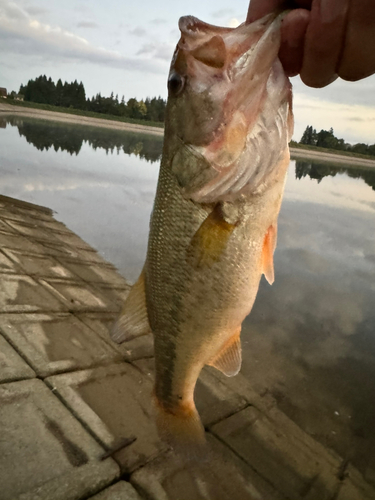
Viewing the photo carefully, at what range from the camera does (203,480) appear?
8.67 ft

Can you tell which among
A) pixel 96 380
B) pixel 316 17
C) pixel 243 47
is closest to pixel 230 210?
pixel 243 47

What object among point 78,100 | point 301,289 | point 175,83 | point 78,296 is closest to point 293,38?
point 175,83

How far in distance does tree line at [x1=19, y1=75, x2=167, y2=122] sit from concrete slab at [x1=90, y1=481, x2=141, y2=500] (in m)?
85.0

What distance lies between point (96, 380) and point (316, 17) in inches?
120

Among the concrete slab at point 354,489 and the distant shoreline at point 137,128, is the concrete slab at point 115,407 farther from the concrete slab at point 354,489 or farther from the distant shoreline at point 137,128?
the distant shoreline at point 137,128

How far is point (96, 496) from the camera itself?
7.18 ft

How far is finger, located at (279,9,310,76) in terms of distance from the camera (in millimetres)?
1378

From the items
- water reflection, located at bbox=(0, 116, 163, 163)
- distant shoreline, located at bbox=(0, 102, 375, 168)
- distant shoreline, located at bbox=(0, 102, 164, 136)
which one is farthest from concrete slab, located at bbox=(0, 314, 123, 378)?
distant shoreline, located at bbox=(0, 102, 375, 168)

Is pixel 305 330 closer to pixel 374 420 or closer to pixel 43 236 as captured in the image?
pixel 374 420

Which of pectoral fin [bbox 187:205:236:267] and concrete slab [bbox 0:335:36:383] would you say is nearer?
pectoral fin [bbox 187:205:236:267]

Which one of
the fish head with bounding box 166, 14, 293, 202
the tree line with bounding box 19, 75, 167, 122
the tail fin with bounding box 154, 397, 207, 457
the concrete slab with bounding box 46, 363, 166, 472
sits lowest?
the concrete slab with bounding box 46, 363, 166, 472

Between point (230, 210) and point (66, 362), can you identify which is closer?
point (230, 210)

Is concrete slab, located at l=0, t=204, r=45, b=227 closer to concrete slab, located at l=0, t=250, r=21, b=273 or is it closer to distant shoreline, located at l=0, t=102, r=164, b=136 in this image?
concrete slab, located at l=0, t=250, r=21, b=273

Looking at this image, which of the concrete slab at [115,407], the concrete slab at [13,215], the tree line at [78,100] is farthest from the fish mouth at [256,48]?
the tree line at [78,100]
